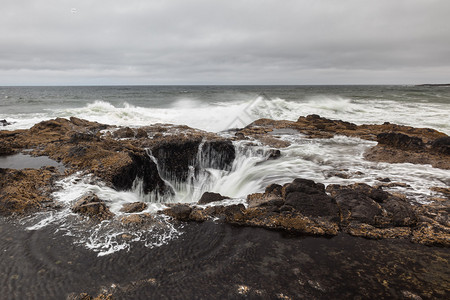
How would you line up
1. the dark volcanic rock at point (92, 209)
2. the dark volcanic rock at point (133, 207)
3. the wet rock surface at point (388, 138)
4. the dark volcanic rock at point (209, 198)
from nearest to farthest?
the dark volcanic rock at point (92, 209) → the dark volcanic rock at point (133, 207) → the dark volcanic rock at point (209, 198) → the wet rock surface at point (388, 138)

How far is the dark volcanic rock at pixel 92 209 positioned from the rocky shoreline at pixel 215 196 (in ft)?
0.07

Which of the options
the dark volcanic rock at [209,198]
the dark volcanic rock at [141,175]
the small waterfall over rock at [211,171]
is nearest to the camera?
the dark volcanic rock at [209,198]

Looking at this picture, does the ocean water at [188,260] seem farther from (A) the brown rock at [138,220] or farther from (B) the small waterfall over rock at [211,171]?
(B) the small waterfall over rock at [211,171]

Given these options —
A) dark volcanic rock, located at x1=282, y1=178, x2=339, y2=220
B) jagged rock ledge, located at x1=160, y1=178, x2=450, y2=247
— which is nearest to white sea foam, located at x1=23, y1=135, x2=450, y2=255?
jagged rock ledge, located at x1=160, y1=178, x2=450, y2=247

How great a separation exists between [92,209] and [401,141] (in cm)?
1214

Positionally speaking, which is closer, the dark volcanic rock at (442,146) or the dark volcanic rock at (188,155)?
the dark volcanic rock at (442,146)

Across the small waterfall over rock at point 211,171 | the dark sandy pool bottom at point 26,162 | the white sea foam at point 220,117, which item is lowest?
the small waterfall over rock at point 211,171

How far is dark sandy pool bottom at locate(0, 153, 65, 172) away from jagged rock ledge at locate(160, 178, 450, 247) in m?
4.90

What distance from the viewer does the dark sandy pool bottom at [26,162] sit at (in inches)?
300

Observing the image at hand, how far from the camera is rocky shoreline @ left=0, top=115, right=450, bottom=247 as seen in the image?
4.97 meters

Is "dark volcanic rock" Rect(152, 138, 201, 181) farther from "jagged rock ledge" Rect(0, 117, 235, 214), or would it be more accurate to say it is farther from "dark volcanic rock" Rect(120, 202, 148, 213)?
"dark volcanic rock" Rect(120, 202, 148, 213)

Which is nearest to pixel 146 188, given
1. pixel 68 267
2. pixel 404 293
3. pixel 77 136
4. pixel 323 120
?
pixel 77 136

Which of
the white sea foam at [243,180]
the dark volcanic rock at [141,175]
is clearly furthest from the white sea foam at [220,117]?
the dark volcanic rock at [141,175]

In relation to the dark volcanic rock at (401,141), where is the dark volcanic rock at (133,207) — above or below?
below
